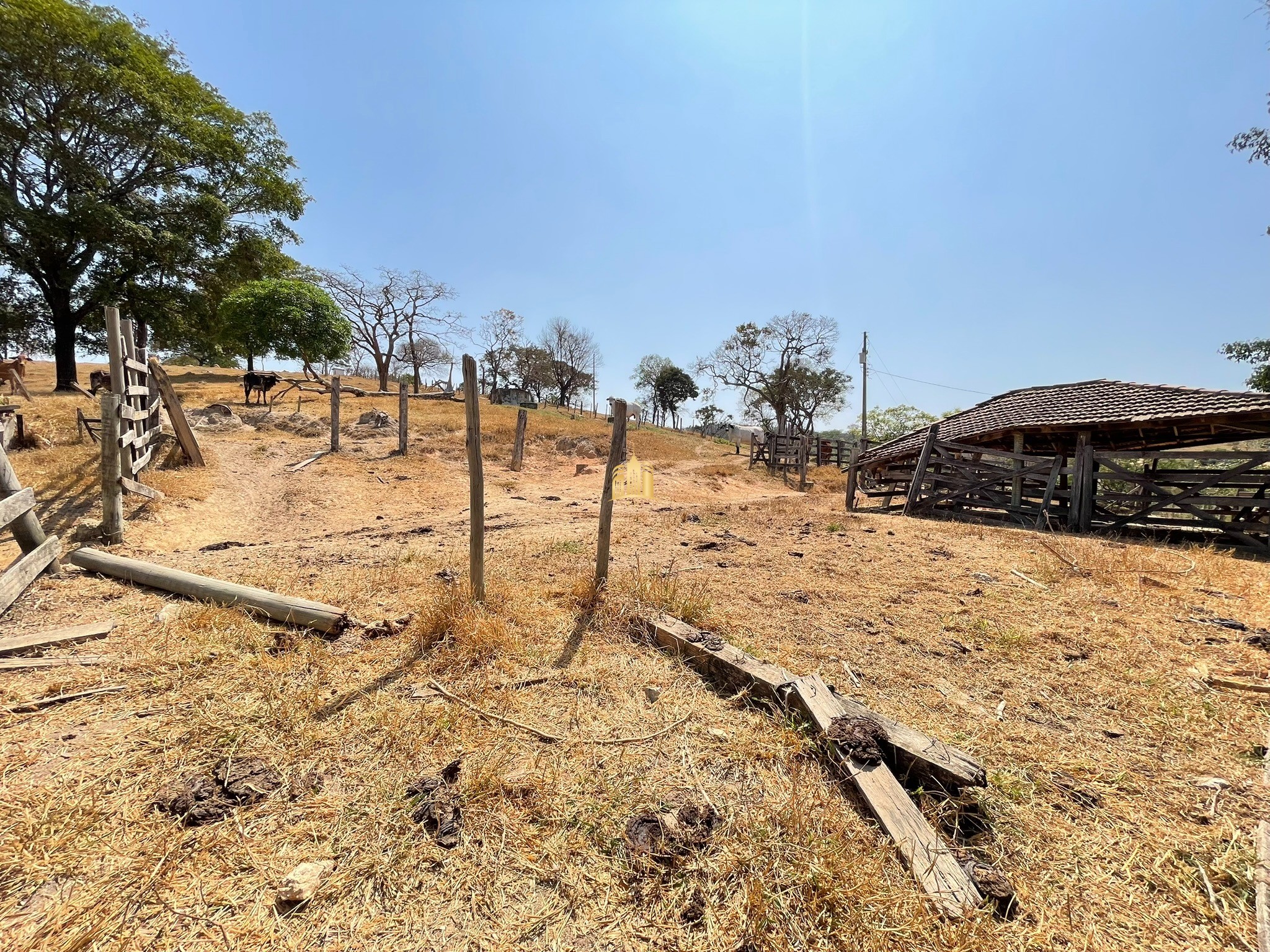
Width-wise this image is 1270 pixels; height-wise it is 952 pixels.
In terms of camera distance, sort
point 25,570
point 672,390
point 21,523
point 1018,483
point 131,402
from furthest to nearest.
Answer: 1. point 672,390
2. point 1018,483
3. point 131,402
4. point 21,523
5. point 25,570

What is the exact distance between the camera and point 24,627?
A: 138 inches

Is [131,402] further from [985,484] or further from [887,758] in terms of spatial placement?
[985,484]

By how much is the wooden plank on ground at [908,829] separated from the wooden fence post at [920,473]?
11.4m

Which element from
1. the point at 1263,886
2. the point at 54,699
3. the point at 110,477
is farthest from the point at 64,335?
the point at 1263,886

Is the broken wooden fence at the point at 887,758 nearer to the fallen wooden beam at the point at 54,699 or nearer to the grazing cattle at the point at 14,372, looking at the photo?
the fallen wooden beam at the point at 54,699

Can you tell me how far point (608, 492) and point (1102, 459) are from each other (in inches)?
435

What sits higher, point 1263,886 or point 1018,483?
point 1018,483

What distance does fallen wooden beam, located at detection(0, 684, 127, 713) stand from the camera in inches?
103

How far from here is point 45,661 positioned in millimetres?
3055

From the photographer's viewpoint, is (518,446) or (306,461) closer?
(306,461)

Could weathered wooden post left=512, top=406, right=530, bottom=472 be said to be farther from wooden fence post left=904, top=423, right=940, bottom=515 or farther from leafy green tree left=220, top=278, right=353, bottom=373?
leafy green tree left=220, top=278, right=353, bottom=373

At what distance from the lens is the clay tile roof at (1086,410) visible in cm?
843

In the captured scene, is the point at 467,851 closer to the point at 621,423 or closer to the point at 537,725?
the point at 537,725

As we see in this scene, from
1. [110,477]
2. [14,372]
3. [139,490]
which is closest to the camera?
[110,477]
